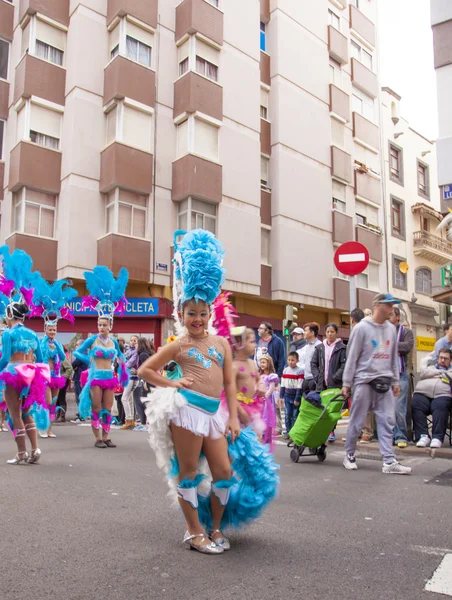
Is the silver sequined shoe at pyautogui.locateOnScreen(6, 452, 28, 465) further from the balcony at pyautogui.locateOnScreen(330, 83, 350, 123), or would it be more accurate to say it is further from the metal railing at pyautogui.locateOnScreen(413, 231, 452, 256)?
the metal railing at pyautogui.locateOnScreen(413, 231, 452, 256)

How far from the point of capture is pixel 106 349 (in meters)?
9.10

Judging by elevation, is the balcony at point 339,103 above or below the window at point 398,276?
above

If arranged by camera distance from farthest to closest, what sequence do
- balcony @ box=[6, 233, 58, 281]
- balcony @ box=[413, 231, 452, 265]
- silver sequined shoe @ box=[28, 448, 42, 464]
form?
balcony @ box=[413, 231, 452, 265], balcony @ box=[6, 233, 58, 281], silver sequined shoe @ box=[28, 448, 42, 464]

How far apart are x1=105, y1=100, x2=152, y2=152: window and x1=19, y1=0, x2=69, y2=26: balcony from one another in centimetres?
376

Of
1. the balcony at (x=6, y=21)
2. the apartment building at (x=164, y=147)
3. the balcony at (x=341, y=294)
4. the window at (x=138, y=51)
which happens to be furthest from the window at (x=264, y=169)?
the balcony at (x=6, y=21)

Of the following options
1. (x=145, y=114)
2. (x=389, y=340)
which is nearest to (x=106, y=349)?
(x=389, y=340)

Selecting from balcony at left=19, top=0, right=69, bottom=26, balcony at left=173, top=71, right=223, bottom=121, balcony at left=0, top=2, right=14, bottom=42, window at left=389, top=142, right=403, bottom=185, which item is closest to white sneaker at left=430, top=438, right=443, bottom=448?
balcony at left=173, top=71, right=223, bottom=121

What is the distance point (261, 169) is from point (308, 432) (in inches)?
790

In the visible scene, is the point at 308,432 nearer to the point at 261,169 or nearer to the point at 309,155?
the point at 261,169

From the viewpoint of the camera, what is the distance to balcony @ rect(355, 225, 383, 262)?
2999 centimetres

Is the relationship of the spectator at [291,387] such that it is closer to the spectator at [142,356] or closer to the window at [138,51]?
the spectator at [142,356]

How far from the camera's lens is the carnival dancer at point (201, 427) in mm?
3934

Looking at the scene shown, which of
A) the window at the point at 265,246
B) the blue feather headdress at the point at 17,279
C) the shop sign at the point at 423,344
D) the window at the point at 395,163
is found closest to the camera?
the blue feather headdress at the point at 17,279

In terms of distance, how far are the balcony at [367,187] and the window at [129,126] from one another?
12.5m
